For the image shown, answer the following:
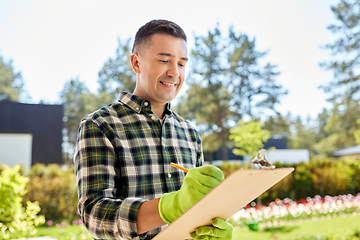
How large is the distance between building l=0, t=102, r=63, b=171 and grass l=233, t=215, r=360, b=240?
7.42 m

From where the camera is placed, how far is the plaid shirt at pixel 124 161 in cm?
75

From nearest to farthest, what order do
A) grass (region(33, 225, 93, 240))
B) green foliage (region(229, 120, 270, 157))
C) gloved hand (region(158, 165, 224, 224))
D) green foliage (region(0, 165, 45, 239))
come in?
gloved hand (region(158, 165, 224, 224)), green foliage (region(0, 165, 45, 239)), grass (region(33, 225, 93, 240)), green foliage (region(229, 120, 270, 157))

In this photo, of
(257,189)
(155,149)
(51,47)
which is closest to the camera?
(257,189)

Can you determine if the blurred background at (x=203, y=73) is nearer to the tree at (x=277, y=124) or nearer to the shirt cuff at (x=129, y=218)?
the tree at (x=277, y=124)

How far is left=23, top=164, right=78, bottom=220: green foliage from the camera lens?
510cm

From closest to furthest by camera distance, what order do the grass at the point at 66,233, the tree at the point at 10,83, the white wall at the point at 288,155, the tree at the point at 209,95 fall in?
the grass at the point at 66,233 → the tree at the point at 209,95 → the tree at the point at 10,83 → the white wall at the point at 288,155

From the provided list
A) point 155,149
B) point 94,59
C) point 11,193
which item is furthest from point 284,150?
point 155,149

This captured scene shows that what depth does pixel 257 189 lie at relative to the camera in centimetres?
64

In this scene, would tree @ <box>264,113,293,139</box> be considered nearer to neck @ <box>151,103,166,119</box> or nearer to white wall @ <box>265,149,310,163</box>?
white wall @ <box>265,149,310,163</box>

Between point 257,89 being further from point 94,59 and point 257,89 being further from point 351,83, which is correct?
point 94,59

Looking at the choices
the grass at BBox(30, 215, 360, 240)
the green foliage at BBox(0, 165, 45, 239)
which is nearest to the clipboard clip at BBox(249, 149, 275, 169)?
the green foliage at BBox(0, 165, 45, 239)

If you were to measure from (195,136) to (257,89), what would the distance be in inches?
491

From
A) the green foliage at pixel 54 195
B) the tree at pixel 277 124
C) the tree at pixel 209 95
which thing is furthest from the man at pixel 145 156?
the tree at pixel 277 124

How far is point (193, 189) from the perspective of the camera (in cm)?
61
